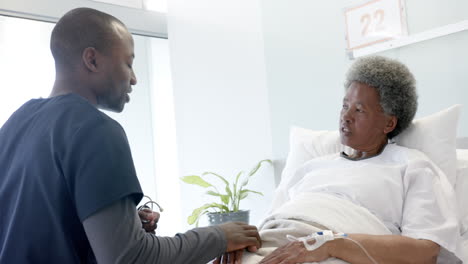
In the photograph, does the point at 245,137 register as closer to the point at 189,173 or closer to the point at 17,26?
the point at 189,173

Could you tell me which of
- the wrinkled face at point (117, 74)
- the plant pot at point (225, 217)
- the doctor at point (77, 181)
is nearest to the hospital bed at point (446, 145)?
the doctor at point (77, 181)

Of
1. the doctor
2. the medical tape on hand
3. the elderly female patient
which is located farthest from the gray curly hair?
the doctor

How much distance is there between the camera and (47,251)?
0.98 metres

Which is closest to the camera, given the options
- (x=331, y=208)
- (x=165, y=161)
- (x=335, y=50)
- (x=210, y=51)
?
(x=331, y=208)

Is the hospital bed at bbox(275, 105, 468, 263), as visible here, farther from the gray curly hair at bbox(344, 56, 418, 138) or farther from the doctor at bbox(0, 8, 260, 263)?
the doctor at bbox(0, 8, 260, 263)

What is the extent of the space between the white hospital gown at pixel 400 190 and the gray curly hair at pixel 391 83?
0.45ft

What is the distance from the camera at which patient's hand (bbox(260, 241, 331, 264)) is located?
1259 millimetres

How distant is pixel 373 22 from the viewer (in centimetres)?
240

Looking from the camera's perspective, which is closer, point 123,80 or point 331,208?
point 123,80

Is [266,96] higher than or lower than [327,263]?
higher

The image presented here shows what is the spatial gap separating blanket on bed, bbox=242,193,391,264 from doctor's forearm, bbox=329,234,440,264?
1.6 inches

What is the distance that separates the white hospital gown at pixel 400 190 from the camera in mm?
1383

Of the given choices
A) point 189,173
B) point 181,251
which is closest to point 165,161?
point 189,173

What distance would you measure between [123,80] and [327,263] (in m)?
0.72
